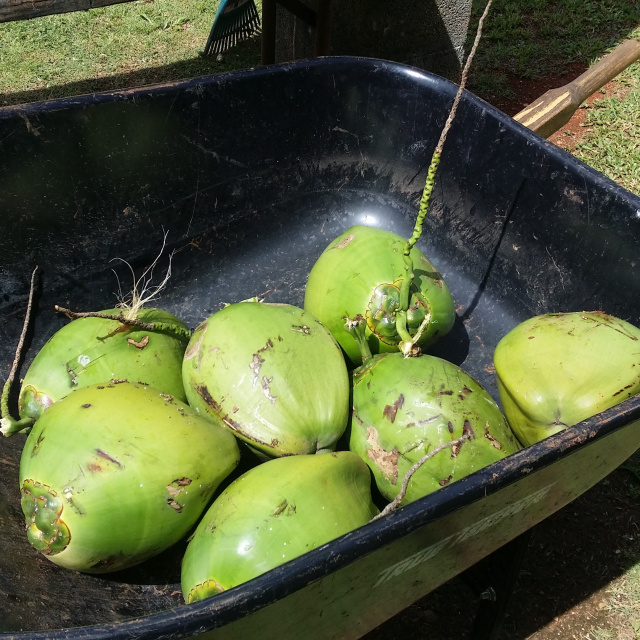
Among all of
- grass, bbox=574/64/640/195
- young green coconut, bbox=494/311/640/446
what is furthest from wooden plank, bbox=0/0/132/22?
grass, bbox=574/64/640/195

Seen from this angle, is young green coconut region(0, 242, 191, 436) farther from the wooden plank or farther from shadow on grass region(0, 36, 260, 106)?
shadow on grass region(0, 36, 260, 106)

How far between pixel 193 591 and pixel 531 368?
3.15ft

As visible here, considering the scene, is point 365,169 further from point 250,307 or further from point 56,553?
point 56,553

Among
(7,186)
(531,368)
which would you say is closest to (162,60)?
(7,186)

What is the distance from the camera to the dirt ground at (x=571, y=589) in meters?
2.08

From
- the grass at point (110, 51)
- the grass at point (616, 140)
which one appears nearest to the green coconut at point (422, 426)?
the grass at point (616, 140)

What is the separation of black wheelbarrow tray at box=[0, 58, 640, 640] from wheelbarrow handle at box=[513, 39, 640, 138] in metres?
1.60

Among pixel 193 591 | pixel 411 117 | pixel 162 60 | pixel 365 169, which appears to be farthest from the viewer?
pixel 162 60

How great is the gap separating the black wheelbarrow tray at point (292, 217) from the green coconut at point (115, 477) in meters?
0.20

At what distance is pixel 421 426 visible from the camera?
153 cm

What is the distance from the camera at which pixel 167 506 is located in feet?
4.56

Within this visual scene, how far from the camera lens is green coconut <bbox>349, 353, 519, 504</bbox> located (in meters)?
1.50

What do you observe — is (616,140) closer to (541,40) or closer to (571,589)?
(541,40)

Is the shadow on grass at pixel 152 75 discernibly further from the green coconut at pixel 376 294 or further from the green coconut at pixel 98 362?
the green coconut at pixel 98 362
